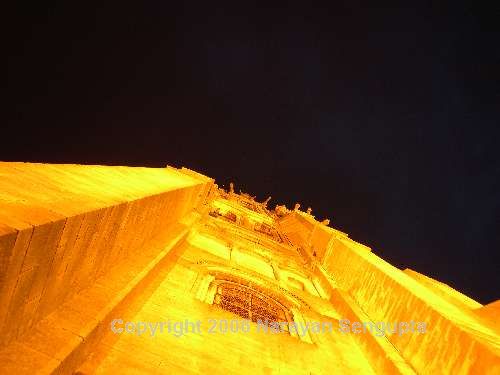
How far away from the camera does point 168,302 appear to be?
18.7ft

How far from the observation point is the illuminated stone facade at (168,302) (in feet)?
9.21

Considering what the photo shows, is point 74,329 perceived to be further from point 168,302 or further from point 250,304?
point 250,304

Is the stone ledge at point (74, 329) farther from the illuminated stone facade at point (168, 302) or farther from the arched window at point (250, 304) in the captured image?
the arched window at point (250, 304)

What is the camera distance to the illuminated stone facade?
2807 millimetres

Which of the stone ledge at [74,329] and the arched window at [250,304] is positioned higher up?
the stone ledge at [74,329]

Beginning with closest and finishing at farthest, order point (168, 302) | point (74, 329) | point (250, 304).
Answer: point (74, 329), point (168, 302), point (250, 304)

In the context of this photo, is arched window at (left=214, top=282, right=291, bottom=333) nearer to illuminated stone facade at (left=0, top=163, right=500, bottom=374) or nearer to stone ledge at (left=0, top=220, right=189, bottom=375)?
illuminated stone facade at (left=0, top=163, right=500, bottom=374)

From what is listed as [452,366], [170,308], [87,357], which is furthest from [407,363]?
[87,357]

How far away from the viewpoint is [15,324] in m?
2.75

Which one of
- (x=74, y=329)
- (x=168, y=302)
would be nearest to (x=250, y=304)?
(x=168, y=302)

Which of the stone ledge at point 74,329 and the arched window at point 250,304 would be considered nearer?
the stone ledge at point 74,329

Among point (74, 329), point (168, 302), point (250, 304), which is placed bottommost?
point (250, 304)

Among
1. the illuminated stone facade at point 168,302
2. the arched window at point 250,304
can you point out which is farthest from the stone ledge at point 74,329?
the arched window at point 250,304

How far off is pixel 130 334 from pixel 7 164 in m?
2.35
